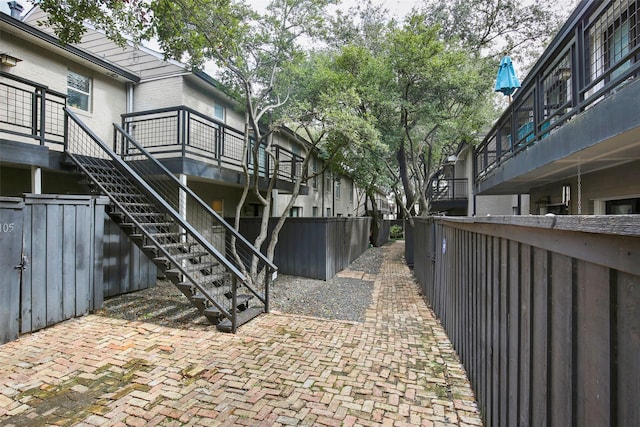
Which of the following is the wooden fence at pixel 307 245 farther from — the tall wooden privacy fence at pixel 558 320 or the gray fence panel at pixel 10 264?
the tall wooden privacy fence at pixel 558 320

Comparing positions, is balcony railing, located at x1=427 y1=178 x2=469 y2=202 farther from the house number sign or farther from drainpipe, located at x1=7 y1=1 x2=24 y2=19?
drainpipe, located at x1=7 y1=1 x2=24 y2=19

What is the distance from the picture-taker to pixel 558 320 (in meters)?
1.59

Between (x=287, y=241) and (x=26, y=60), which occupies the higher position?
(x=26, y=60)

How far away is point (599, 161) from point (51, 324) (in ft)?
28.4

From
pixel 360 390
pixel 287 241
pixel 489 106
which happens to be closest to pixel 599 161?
pixel 360 390

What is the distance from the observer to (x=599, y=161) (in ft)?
15.1

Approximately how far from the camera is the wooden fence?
10.3m

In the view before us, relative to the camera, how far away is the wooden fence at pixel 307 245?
407 inches

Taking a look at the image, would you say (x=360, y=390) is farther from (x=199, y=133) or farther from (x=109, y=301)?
(x=199, y=133)

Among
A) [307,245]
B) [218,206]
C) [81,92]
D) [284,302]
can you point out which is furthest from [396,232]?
[81,92]

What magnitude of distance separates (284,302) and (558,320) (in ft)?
21.3

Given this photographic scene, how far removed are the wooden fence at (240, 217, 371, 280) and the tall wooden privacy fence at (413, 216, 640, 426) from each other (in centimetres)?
718

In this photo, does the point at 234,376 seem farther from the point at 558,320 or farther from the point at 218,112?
the point at 218,112


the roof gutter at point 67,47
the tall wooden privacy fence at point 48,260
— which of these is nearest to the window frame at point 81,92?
the roof gutter at point 67,47
